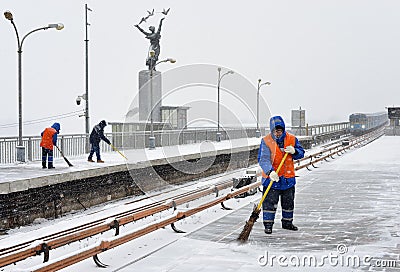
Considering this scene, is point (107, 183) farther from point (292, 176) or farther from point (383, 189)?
point (292, 176)

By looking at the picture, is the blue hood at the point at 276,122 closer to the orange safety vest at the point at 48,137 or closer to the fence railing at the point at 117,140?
the orange safety vest at the point at 48,137

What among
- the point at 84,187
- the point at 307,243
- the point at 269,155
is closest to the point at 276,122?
the point at 269,155

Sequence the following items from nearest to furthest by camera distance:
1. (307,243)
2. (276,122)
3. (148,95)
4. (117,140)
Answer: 1. (307,243)
2. (276,122)
3. (117,140)
4. (148,95)

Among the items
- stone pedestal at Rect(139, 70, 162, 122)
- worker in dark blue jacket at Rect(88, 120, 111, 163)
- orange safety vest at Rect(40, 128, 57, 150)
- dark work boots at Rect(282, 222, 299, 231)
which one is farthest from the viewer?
stone pedestal at Rect(139, 70, 162, 122)

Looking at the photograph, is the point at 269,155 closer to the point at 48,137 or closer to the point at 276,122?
the point at 276,122

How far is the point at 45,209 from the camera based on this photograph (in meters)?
16.8

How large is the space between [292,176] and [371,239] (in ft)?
5.15

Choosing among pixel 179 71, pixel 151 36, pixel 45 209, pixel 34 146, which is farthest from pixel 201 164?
pixel 151 36

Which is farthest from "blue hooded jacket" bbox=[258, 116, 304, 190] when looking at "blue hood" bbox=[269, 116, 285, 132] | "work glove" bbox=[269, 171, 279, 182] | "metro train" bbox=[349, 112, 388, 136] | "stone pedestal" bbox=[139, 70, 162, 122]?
"metro train" bbox=[349, 112, 388, 136]

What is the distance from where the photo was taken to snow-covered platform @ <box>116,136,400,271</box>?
7430 mm

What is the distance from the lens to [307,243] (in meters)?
8.65

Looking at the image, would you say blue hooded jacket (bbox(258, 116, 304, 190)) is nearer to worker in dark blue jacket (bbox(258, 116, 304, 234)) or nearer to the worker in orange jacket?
worker in dark blue jacket (bbox(258, 116, 304, 234))

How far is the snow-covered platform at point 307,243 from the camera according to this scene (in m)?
7.43

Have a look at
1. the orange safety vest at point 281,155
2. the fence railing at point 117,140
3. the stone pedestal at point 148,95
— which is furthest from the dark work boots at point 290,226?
the stone pedestal at point 148,95
